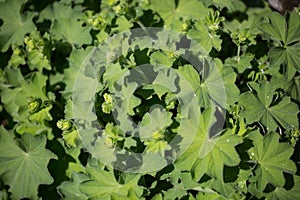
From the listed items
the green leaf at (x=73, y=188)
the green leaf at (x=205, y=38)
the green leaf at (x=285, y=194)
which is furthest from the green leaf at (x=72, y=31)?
the green leaf at (x=285, y=194)

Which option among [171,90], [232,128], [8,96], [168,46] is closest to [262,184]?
[232,128]

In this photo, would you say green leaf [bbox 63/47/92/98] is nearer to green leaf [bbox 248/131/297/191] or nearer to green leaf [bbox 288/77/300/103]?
green leaf [bbox 248/131/297/191]

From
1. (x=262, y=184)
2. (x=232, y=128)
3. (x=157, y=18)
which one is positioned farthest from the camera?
(x=157, y=18)

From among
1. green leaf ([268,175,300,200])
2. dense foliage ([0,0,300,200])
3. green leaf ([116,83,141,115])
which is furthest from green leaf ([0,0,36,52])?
green leaf ([268,175,300,200])

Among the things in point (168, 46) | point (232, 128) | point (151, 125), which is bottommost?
point (232, 128)

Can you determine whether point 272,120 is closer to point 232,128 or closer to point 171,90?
point 232,128

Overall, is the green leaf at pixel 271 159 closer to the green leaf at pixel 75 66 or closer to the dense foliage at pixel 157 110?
the dense foliage at pixel 157 110

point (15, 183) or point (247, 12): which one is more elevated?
point (247, 12)
